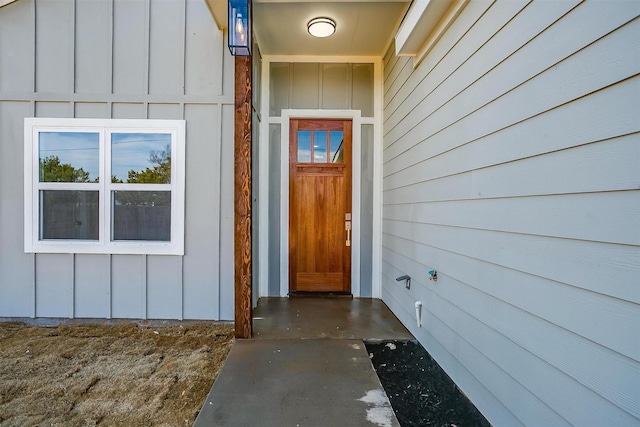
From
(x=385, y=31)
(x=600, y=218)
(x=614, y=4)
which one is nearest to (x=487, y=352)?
(x=600, y=218)

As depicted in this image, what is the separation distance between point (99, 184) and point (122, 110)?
2.71 feet

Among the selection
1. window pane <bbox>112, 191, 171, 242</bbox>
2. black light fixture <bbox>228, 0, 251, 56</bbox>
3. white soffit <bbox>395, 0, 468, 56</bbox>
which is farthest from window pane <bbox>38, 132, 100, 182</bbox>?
white soffit <bbox>395, 0, 468, 56</bbox>

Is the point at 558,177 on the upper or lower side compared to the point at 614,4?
lower

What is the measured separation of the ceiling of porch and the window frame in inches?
55.2

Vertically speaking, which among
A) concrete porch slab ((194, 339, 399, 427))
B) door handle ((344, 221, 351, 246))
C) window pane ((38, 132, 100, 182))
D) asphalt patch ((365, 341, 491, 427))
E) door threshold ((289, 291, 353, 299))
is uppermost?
window pane ((38, 132, 100, 182))

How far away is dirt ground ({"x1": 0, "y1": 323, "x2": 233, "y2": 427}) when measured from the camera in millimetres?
1849

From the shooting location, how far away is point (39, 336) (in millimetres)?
2930

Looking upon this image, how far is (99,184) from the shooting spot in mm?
3240

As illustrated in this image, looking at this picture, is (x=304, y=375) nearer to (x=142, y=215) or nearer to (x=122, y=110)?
(x=142, y=215)

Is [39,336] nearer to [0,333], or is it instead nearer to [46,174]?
[0,333]

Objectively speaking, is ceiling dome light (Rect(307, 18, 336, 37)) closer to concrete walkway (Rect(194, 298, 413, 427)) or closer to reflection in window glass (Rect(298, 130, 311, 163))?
reflection in window glass (Rect(298, 130, 311, 163))

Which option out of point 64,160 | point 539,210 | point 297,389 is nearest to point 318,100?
point 64,160

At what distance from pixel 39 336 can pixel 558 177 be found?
424 cm

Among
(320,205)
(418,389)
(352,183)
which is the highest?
(352,183)
